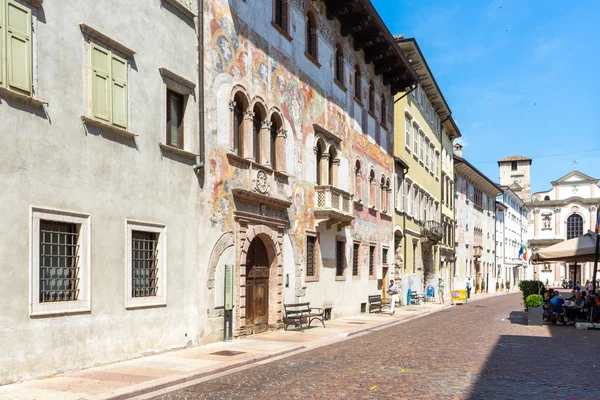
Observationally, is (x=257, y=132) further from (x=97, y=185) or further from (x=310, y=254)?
(x=97, y=185)

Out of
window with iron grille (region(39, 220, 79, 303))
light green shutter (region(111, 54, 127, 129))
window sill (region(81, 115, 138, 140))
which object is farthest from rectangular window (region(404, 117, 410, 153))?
window with iron grille (region(39, 220, 79, 303))

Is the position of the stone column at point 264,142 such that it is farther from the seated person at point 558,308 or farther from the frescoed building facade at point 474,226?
the frescoed building facade at point 474,226

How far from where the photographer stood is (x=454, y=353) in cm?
1525

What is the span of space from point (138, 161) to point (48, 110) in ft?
8.91

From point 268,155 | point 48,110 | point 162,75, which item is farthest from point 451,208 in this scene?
point 48,110

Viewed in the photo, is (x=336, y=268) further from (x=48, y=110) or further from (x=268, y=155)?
(x=48, y=110)

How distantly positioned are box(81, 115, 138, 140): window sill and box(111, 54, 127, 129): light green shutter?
0.14 metres

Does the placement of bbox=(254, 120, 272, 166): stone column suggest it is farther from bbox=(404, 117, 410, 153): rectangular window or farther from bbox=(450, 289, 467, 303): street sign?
bbox=(450, 289, 467, 303): street sign

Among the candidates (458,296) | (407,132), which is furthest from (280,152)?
(458,296)

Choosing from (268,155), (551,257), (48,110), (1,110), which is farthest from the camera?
(551,257)

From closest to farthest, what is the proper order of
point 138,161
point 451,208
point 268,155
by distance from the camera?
point 138,161
point 268,155
point 451,208

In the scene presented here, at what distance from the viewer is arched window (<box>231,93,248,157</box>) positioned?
1825cm

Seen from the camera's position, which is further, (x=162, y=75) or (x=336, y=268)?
(x=336, y=268)

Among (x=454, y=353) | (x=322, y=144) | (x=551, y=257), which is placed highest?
(x=322, y=144)
